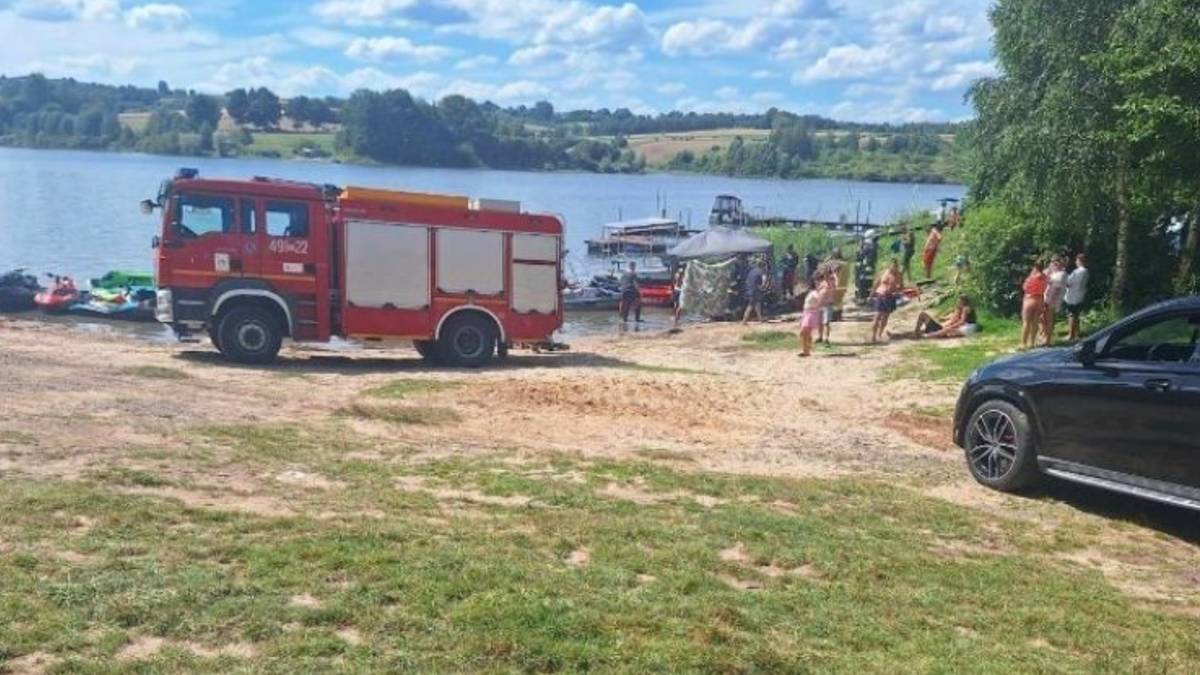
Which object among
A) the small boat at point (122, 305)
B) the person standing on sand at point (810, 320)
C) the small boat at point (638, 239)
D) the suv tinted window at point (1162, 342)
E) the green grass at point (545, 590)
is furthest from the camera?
the small boat at point (638, 239)

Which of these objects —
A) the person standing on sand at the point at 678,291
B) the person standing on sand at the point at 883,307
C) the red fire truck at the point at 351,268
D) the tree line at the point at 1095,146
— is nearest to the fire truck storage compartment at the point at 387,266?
the red fire truck at the point at 351,268

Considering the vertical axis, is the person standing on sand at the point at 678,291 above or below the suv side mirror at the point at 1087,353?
below

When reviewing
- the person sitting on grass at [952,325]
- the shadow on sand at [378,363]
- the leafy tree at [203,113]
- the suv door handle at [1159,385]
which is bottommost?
the shadow on sand at [378,363]

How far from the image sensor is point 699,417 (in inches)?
537

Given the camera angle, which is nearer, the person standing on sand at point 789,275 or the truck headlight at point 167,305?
the truck headlight at point 167,305

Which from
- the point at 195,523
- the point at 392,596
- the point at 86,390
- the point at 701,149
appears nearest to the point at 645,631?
the point at 392,596

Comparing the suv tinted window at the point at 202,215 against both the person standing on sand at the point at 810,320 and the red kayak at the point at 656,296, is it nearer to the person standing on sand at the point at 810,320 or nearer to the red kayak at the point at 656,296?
the person standing on sand at the point at 810,320

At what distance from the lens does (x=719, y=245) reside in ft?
111

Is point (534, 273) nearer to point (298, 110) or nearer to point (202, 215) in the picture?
point (202, 215)

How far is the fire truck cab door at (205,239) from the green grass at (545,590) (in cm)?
1033

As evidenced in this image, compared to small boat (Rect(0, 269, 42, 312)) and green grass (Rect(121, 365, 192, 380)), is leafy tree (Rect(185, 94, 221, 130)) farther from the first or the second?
green grass (Rect(121, 365, 192, 380))

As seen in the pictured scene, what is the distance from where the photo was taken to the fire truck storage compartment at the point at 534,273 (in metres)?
19.9

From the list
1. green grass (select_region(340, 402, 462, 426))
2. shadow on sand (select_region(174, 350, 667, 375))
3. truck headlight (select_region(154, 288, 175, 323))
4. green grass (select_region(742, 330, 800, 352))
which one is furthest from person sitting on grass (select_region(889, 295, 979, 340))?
truck headlight (select_region(154, 288, 175, 323))

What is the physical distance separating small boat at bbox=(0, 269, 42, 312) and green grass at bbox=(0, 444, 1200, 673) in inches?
915
